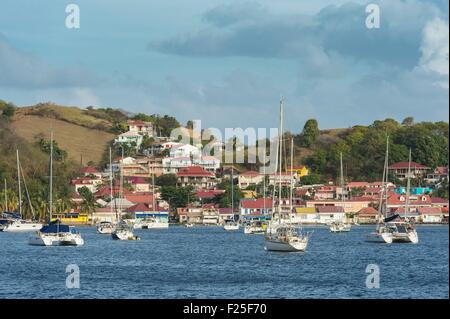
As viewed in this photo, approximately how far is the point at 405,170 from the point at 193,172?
38.3 meters

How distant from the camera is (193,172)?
615ft

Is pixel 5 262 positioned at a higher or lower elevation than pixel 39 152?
lower

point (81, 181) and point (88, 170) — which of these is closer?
point (81, 181)

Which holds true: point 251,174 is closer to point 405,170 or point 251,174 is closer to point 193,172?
point 193,172

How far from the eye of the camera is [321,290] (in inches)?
1778

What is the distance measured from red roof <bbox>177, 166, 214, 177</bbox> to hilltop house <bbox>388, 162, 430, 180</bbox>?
3316 cm

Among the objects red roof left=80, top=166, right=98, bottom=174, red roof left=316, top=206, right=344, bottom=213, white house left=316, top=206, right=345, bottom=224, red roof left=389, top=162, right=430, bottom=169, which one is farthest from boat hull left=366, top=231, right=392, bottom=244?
red roof left=80, top=166, right=98, bottom=174

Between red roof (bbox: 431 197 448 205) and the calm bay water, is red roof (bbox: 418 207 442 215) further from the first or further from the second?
the calm bay water

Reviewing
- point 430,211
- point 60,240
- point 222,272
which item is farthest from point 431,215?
point 222,272

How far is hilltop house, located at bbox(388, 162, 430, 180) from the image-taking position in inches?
7500

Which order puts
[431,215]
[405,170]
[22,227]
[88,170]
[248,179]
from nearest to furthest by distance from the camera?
[22,227] < [431,215] < [248,179] < [88,170] < [405,170]

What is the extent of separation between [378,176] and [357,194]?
20.6 metres
